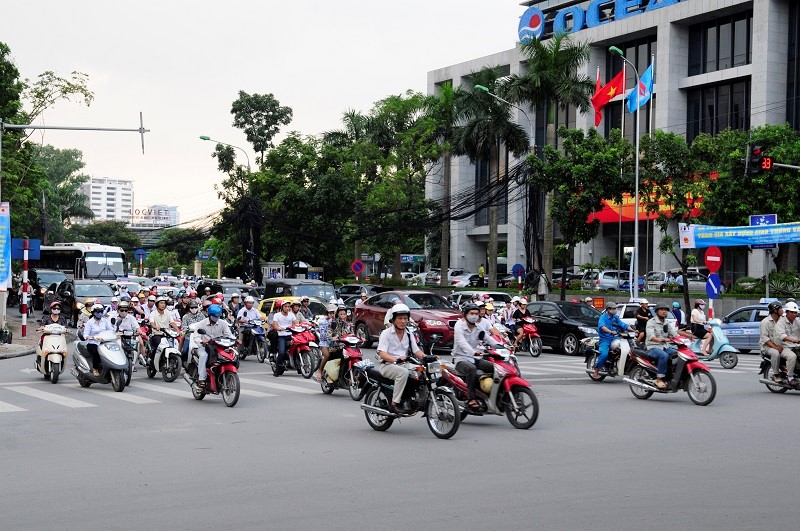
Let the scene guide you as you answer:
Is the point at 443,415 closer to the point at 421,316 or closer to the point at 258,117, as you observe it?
the point at 421,316

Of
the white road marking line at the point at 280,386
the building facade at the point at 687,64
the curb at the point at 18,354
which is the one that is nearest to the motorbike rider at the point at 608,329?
the white road marking line at the point at 280,386

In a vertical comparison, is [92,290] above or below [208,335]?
below

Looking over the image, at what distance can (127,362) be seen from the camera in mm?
17500

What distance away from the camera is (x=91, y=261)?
160 ft

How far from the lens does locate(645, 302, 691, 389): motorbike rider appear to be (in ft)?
51.9

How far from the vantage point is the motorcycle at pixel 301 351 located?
1961 cm

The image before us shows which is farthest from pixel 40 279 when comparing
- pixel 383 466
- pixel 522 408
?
pixel 383 466

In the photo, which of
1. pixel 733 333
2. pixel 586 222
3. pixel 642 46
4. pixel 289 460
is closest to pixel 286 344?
pixel 289 460

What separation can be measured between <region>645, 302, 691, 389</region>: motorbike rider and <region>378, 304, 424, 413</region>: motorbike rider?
541 cm

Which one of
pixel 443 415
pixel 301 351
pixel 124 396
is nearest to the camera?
pixel 443 415

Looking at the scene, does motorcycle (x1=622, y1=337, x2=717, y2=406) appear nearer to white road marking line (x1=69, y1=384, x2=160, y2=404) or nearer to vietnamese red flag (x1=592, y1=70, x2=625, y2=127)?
white road marking line (x1=69, y1=384, x2=160, y2=404)

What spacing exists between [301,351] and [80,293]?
63.5ft

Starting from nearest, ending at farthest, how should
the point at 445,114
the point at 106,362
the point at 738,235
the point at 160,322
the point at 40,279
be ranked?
1. the point at 106,362
2. the point at 160,322
3. the point at 738,235
4. the point at 40,279
5. the point at 445,114

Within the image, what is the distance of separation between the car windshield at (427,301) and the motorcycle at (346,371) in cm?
1138
